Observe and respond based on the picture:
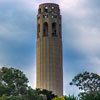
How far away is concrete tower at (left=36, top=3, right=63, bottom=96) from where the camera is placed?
12781 cm

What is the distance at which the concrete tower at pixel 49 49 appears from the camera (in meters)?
128

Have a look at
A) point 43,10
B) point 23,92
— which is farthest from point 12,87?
point 43,10

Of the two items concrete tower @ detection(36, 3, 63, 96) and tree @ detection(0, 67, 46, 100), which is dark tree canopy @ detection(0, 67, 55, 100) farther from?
concrete tower @ detection(36, 3, 63, 96)

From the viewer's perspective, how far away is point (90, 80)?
84.8 metres

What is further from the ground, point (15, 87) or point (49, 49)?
point (49, 49)

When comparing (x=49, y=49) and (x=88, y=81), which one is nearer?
(x=88, y=81)

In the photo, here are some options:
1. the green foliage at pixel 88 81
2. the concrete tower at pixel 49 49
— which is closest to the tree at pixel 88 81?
the green foliage at pixel 88 81

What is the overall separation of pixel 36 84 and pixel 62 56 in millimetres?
12295

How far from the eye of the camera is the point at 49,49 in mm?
130750

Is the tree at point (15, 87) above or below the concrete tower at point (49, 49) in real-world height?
below

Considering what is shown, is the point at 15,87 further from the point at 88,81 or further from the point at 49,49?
the point at 49,49

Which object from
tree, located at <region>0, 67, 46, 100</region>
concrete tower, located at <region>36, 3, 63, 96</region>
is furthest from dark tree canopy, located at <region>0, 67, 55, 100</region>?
concrete tower, located at <region>36, 3, 63, 96</region>

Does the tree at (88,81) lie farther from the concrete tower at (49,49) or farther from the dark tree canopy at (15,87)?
the concrete tower at (49,49)

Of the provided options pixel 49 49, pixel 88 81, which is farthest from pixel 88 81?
pixel 49 49
